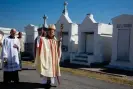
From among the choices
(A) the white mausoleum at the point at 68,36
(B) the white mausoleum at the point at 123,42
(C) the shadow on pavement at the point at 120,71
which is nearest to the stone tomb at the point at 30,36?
(A) the white mausoleum at the point at 68,36

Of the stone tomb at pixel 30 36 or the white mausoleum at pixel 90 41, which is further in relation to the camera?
the stone tomb at pixel 30 36

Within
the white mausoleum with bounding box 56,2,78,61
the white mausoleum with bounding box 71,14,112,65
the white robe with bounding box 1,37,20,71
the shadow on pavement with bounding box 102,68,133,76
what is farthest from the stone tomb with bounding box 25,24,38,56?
the white robe with bounding box 1,37,20,71

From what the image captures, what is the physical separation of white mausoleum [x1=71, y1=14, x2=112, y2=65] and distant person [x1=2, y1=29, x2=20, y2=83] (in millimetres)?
9331

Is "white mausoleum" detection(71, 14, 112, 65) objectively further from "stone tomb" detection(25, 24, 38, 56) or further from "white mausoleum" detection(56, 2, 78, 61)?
"stone tomb" detection(25, 24, 38, 56)

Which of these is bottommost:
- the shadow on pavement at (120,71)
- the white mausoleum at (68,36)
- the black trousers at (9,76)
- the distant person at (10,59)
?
the shadow on pavement at (120,71)

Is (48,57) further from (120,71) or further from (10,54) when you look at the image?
(120,71)

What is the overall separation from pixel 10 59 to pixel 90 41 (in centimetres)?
1096

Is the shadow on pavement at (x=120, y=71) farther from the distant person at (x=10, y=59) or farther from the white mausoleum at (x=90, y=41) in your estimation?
the distant person at (x=10, y=59)

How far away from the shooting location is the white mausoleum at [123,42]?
14930 mm

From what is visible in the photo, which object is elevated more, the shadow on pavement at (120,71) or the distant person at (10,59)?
the distant person at (10,59)

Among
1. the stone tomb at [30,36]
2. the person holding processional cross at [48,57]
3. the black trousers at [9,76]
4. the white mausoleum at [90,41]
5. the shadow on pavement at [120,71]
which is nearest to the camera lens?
the person holding processional cross at [48,57]

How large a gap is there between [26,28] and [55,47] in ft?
57.2

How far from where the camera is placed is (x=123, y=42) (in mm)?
15445

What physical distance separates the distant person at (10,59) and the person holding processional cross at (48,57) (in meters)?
1.24
